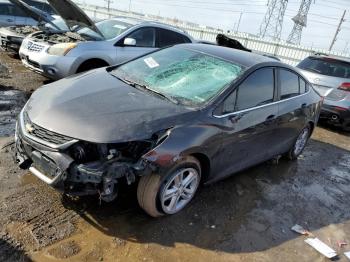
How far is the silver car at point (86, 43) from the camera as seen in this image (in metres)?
7.15

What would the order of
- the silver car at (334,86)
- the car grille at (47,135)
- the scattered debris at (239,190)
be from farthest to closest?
the silver car at (334,86)
the scattered debris at (239,190)
the car grille at (47,135)

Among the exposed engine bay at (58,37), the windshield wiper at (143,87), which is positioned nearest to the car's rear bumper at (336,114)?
the exposed engine bay at (58,37)

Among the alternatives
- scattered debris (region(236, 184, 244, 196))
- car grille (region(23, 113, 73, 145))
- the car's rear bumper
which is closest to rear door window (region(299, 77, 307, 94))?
scattered debris (region(236, 184, 244, 196))

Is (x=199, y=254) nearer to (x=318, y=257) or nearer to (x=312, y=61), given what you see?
(x=318, y=257)

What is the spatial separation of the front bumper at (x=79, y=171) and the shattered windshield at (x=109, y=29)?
16.6 feet

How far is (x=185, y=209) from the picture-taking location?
406cm

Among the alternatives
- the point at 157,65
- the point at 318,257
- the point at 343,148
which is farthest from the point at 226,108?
the point at 343,148

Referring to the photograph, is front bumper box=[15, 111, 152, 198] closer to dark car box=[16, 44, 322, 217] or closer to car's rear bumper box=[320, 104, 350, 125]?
dark car box=[16, 44, 322, 217]

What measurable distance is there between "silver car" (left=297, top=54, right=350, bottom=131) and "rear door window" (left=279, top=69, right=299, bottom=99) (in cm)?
332

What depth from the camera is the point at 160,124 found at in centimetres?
348

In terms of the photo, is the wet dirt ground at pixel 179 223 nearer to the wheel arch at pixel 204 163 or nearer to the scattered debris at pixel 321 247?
the scattered debris at pixel 321 247

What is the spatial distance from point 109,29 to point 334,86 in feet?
17.2

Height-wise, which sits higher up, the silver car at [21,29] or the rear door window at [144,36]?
the rear door window at [144,36]

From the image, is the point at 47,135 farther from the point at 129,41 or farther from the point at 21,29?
the point at 21,29
